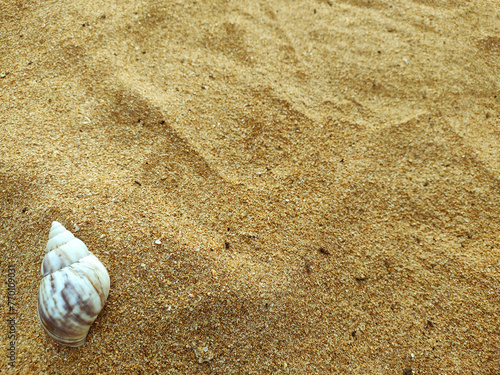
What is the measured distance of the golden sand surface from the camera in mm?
1439

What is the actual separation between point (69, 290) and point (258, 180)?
1.00 meters

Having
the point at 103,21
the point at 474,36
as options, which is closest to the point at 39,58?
the point at 103,21

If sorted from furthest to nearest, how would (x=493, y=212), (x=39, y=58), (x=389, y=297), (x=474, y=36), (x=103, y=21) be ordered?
1. (x=474, y=36)
2. (x=103, y=21)
3. (x=39, y=58)
4. (x=493, y=212)
5. (x=389, y=297)

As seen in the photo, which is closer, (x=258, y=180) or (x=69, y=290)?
(x=69, y=290)

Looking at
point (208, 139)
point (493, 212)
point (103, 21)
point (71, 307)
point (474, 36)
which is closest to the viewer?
point (71, 307)

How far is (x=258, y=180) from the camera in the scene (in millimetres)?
1786

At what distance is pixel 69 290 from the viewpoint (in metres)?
1.26

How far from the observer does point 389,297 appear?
1561 mm

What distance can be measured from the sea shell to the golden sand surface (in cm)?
10

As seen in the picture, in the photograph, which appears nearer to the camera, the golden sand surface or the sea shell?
the sea shell

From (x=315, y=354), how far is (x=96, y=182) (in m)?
1.31

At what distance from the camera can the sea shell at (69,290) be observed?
1250 mm

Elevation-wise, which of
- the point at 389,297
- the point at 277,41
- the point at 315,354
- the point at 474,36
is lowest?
the point at 315,354

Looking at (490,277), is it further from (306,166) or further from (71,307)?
(71,307)
